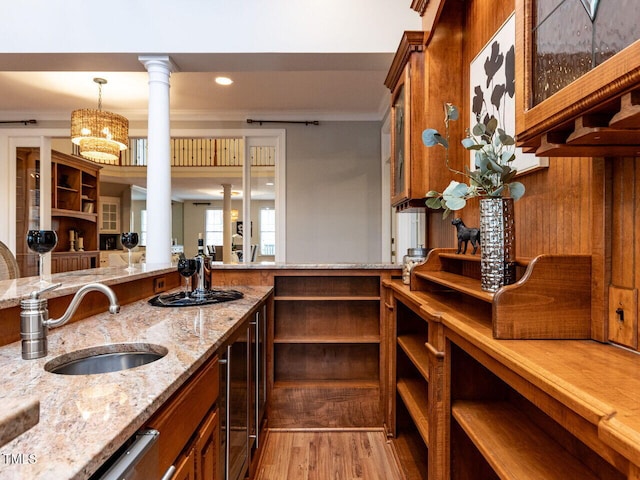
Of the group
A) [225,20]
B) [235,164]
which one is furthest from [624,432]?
[235,164]

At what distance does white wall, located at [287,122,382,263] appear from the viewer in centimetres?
469

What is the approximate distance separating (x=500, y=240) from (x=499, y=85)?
771 millimetres

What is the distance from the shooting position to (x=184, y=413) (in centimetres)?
96

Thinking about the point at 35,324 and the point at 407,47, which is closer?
the point at 35,324

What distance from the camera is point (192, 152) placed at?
788 cm

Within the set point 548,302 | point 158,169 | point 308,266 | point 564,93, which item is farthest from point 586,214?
point 158,169

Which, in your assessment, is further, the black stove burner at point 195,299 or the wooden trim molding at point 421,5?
the wooden trim molding at point 421,5

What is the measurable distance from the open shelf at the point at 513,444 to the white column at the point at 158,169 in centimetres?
224

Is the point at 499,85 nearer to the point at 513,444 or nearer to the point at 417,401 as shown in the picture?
the point at 513,444

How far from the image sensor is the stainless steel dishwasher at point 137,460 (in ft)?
2.09

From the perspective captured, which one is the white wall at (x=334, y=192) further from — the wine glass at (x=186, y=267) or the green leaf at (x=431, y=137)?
the green leaf at (x=431, y=137)

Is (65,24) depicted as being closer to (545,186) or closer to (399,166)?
(399,166)

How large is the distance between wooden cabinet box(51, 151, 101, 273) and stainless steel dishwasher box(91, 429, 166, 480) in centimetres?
593

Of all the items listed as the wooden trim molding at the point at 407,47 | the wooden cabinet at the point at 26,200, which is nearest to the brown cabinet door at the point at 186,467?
the wooden trim molding at the point at 407,47
